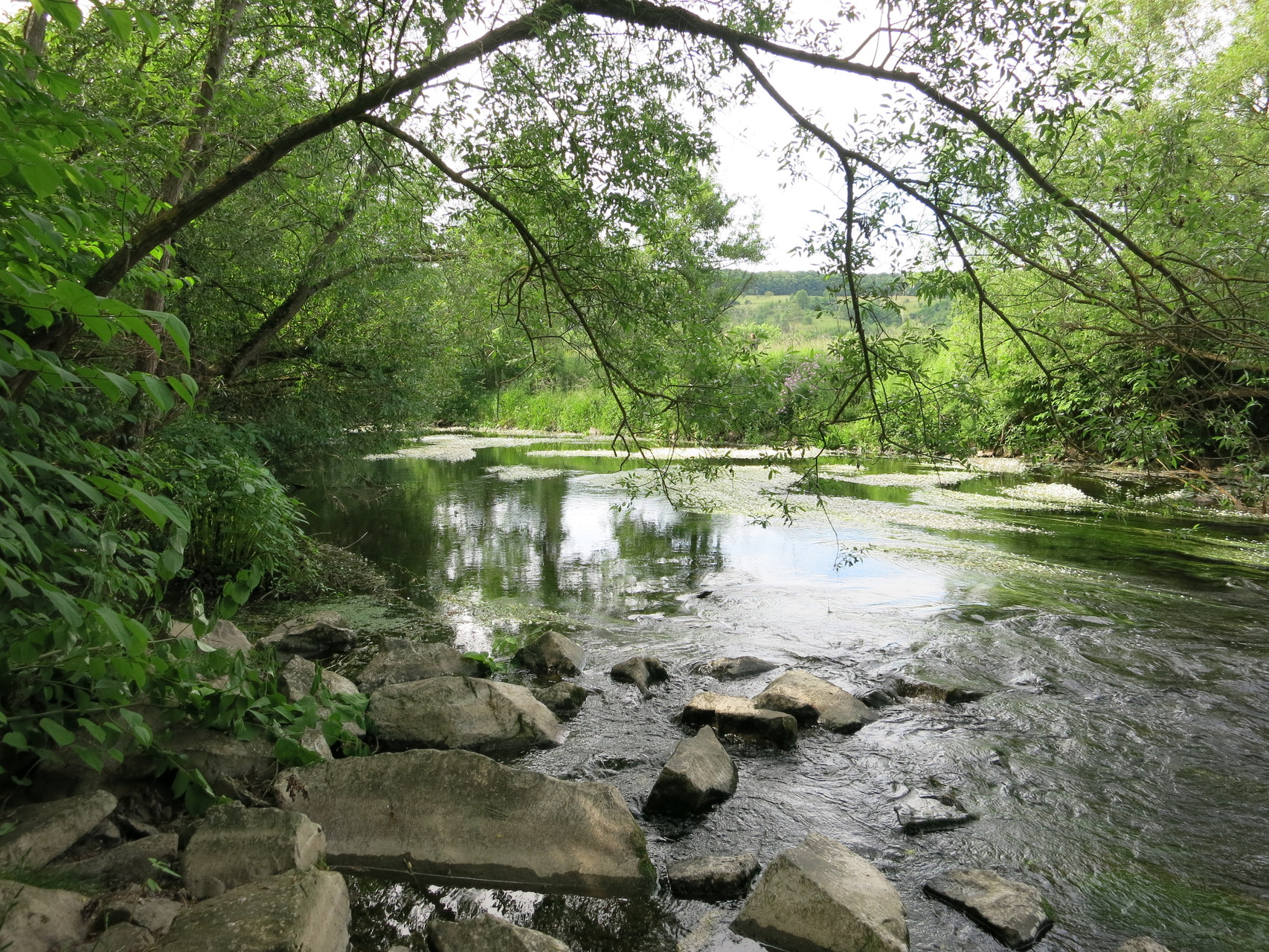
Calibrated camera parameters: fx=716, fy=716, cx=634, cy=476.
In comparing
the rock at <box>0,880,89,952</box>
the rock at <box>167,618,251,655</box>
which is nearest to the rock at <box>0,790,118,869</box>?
the rock at <box>0,880,89,952</box>

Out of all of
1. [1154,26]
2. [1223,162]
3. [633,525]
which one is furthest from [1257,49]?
[633,525]

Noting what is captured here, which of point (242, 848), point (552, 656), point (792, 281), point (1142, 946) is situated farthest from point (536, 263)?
point (792, 281)

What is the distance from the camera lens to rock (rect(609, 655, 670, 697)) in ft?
19.6

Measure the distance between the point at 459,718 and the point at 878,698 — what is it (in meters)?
3.28

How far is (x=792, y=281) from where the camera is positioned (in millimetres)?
89812

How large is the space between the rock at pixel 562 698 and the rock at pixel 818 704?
135cm

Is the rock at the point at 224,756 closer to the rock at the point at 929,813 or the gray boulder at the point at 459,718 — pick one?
the gray boulder at the point at 459,718

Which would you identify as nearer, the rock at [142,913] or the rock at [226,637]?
the rock at [142,913]

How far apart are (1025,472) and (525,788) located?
68.0ft

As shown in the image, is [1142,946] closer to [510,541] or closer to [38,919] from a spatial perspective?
[38,919]

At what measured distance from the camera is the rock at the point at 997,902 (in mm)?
3119

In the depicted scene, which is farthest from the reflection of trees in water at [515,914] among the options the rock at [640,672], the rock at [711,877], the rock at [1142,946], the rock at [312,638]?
the rock at [312,638]

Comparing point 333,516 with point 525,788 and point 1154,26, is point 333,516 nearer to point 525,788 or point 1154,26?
point 525,788

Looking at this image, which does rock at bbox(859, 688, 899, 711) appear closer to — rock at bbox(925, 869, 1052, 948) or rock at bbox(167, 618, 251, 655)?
rock at bbox(925, 869, 1052, 948)
